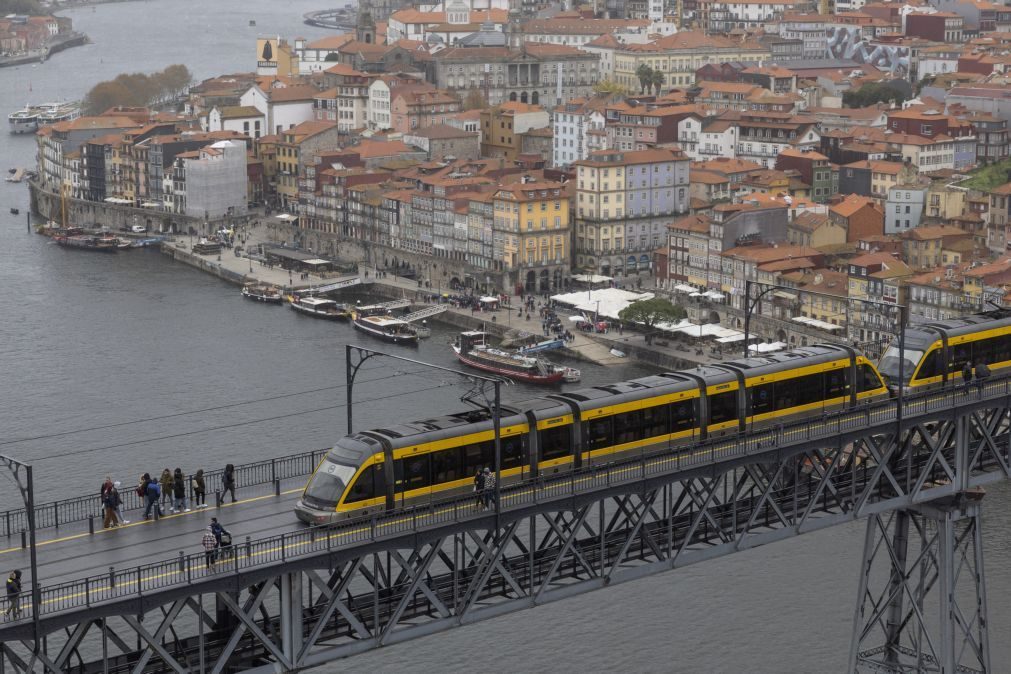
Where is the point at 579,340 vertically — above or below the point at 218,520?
below

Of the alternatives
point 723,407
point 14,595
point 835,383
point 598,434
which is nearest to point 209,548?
point 14,595

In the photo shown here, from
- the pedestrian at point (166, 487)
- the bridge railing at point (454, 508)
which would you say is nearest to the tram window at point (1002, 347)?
the bridge railing at point (454, 508)

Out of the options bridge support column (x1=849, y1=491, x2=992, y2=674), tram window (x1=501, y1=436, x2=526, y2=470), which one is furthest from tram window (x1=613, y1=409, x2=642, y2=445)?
bridge support column (x1=849, y1=491, x2=992, y2=674)

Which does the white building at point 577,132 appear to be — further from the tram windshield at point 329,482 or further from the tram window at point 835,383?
the tram windshield at point 329,482

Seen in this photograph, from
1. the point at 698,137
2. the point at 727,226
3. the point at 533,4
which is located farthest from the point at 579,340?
the point at 533,4

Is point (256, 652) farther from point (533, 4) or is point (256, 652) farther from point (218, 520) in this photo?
point (533, 4)

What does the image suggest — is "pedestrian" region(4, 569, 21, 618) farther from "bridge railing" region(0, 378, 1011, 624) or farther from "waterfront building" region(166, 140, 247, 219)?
"waterfront building" region(166, 140, 247, 219)
